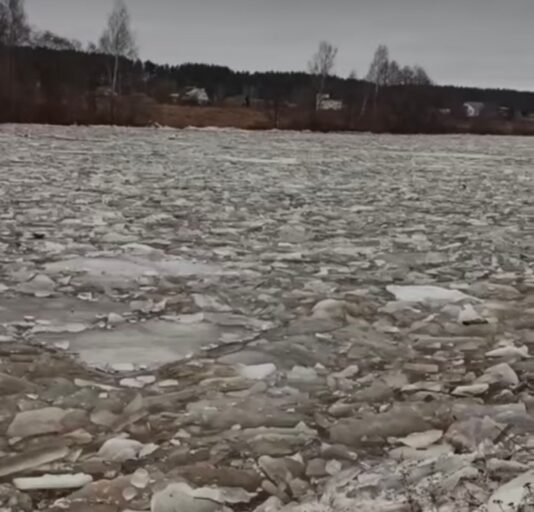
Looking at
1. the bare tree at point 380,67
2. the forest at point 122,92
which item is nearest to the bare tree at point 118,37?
the forest at point 122,92

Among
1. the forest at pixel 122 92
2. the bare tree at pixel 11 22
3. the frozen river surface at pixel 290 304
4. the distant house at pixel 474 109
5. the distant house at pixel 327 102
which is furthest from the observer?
the distant house at pixel 474 109

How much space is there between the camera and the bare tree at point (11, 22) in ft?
118

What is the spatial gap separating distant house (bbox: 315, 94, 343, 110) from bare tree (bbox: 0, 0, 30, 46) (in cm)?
1986

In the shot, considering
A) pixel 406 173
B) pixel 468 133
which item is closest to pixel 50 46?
pixel 468 133

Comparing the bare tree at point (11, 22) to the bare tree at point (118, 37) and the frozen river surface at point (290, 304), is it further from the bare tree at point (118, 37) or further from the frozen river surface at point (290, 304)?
the frozen river surface at point (290, 304)

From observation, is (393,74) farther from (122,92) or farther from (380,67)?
(122,92)

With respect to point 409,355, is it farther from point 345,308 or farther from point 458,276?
point 458,276

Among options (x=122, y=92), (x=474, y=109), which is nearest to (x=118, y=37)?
(x=122, y=92)

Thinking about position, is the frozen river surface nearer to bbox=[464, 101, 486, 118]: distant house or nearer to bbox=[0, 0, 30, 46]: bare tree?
bbox=[0, 0, 30, 46]: bare tree

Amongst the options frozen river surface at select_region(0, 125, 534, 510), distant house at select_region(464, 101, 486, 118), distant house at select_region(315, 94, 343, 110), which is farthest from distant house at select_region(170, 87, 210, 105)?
frozen river surface at select_region(0, 125, 534, 510)

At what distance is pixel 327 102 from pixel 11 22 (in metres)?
28.0

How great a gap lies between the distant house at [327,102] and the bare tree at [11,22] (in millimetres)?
19861

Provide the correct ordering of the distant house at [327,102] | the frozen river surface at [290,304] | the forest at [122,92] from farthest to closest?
the distant house at [327,102]
the forest at [122,92]
the frozen river surface at [290,304]

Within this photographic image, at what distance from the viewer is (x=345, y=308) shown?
370 centimetres
